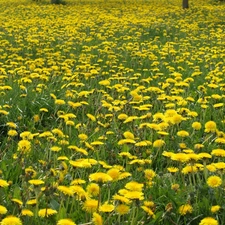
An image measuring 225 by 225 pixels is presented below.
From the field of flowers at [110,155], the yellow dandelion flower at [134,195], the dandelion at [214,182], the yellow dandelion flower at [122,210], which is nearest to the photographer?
the yellow dandelion flower at [134,195]

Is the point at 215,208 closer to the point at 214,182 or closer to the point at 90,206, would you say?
the point at 214,182

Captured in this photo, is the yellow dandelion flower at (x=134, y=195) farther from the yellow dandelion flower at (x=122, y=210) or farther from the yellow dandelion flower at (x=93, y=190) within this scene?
the yellow dandelion flower at (x=93, y=190)

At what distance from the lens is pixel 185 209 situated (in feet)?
7.68

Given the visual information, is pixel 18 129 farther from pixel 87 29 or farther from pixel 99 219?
pixel 87 29

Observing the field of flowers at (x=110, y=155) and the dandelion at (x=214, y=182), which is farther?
the dandelion at (x=214, y=182)

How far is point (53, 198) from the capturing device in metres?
2.44

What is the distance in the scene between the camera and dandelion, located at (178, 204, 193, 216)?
91.7 inches

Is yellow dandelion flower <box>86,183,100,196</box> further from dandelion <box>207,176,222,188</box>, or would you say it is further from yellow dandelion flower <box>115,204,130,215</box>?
dandelion <box>207,176,222,188</box>

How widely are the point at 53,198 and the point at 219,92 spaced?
330 centimetres

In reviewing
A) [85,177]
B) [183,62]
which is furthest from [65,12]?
[85,177]

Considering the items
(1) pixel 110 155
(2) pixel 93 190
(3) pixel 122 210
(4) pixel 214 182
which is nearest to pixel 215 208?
(4) pixel 214 182

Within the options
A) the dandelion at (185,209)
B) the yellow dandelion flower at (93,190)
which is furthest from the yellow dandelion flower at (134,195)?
the dandelion at (185,209)

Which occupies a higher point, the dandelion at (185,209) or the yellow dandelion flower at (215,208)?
the yellow dandelion flower at (215,208)

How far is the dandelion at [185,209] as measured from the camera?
233cm
